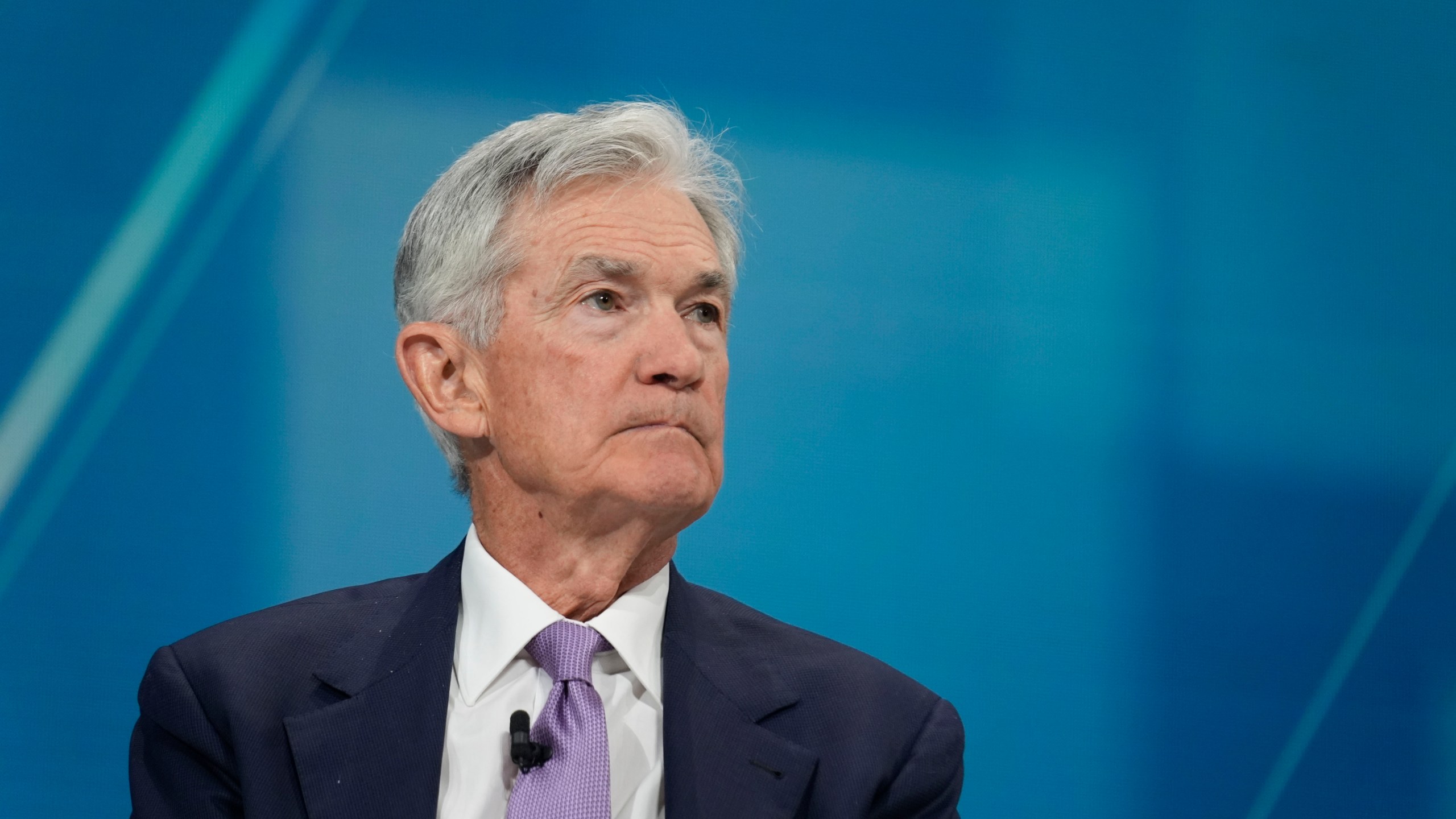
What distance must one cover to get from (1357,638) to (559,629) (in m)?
1.74

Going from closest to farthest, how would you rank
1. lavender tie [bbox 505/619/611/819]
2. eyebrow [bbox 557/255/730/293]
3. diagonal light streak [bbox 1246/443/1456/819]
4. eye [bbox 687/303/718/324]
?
lavender tie [bbox 505/619/611/819] < eyebrow [bbox 557/255/730/293] < eye [bbox 687/303/718/324] < diagonal light streak [bbox 1246/443/1456/819]

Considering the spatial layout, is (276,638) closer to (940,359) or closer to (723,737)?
(723,737)

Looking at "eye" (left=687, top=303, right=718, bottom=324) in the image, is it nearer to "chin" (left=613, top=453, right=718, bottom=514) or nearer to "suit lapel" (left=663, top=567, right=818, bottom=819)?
"chin" (left=613, top=453, right=718, bottom=514)

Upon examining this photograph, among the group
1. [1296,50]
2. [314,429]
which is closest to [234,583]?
[314,429]

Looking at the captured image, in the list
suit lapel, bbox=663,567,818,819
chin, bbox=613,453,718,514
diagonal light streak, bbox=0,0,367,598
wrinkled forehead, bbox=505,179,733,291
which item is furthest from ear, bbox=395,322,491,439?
diagonal light streak, bbox=0,0,367,598

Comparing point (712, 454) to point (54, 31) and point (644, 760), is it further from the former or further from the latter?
point (54, 31)

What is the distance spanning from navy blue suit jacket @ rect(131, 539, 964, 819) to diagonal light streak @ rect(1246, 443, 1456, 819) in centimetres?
101

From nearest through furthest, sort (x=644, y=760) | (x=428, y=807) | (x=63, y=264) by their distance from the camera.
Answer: (x=428, y=807), (x=644, y=760), (x=63, y=264)

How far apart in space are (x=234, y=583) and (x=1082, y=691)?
63.3 inches

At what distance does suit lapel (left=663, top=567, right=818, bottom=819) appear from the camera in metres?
1.68

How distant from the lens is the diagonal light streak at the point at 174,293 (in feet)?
7.40

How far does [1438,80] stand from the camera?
284 cm

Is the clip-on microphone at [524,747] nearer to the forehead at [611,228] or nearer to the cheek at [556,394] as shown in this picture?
the cheek at [556,394]

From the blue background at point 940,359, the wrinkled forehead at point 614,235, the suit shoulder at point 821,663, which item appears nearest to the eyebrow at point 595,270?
the wrinkled forehead at point 614,235
